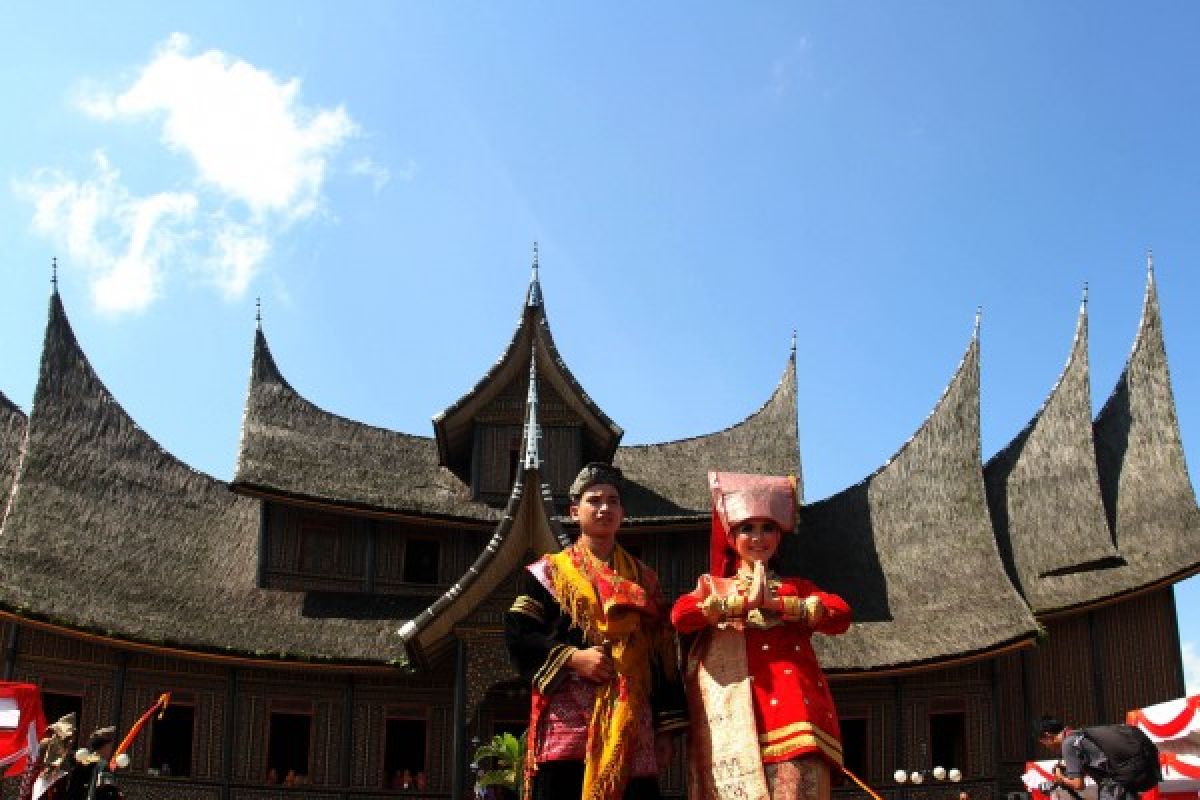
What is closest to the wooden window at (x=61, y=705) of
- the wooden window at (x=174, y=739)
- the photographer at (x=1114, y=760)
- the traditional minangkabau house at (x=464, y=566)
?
the traditional minangkabau house at (x=464, y=566)

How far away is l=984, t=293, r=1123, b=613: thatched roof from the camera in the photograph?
2114 cm

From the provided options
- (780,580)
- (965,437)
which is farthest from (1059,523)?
(780,580)

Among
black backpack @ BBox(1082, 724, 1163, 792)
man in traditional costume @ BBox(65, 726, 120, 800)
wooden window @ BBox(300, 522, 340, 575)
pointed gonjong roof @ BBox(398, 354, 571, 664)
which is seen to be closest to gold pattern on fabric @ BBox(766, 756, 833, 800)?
black backpack @ BBox(1082, 724, 1163, 792)

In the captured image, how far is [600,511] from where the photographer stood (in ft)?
18.6

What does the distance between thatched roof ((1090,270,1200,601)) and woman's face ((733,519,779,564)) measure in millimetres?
16118

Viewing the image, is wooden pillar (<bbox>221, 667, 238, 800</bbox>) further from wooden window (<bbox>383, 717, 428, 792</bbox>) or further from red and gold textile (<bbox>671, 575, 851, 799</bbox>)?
red and gold textile (<bbox>671, 575, 851, 799</bbox>)

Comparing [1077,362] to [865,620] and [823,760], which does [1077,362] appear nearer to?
[865,620]

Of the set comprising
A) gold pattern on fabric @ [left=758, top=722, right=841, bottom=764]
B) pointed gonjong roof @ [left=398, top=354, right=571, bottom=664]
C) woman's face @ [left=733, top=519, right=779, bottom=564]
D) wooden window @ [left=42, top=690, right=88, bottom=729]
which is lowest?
gold pattern on fabric @ [left=758, top=722, right=841, bottom=764]

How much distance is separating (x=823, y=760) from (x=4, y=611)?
51.5 ft

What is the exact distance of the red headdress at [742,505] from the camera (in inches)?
224

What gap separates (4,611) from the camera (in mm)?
17984

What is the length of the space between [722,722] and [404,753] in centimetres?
1727

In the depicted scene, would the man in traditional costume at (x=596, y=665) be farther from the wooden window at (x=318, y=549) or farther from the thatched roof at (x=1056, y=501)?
the wooden window at (x=318, y=549)

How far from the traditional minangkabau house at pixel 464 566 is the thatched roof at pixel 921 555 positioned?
5 cm
